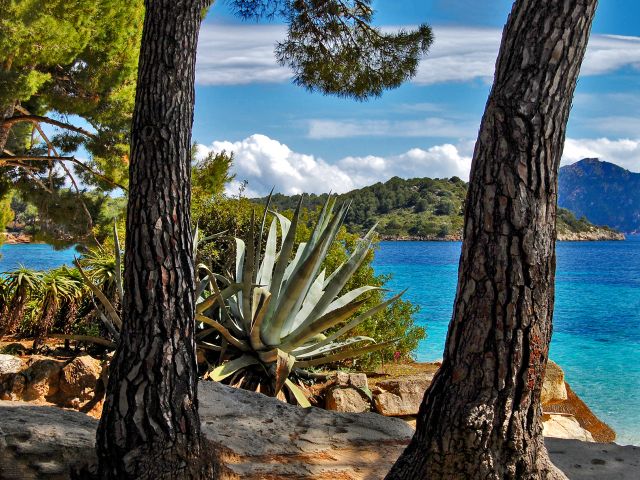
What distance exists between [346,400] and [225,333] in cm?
106

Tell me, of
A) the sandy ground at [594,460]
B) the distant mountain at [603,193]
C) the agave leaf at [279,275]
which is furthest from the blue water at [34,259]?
the distant mountain at [603,193]

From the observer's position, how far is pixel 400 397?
18.3ft

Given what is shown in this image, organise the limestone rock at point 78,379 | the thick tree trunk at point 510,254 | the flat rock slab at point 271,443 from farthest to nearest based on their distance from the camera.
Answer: the limestone rock at point 78,379 < the flat rock slab at point 271,443 < the thick tree trunk at point 510,254

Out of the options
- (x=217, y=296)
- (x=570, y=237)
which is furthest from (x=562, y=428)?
(x=570, y=237)

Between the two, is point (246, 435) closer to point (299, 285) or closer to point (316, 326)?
point (316, 326)

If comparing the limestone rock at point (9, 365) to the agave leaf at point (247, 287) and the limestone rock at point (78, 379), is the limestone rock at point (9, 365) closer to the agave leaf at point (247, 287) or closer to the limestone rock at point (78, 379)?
the limestone rock at point (78, 379)

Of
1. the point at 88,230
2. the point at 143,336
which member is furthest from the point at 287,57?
the point at 88,230

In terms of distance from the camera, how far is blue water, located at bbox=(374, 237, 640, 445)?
1220 centimetres

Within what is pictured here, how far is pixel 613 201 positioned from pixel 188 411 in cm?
15624

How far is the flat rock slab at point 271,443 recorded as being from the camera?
9.86 feet

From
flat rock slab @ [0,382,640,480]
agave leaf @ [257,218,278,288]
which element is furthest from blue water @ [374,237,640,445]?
flat rock slab @ [0,382,640,480]

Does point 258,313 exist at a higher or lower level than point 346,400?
higher

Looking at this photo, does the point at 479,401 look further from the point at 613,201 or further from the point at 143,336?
the point at 613,201

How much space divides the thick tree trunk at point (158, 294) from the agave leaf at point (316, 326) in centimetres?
221
